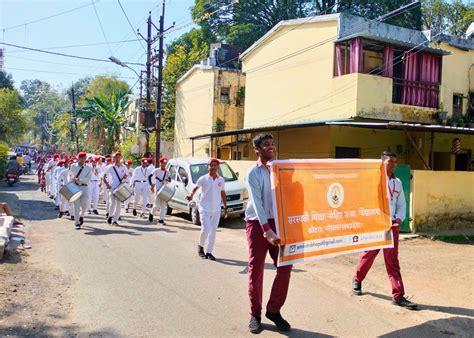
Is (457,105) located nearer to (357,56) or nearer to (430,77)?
(430,77)

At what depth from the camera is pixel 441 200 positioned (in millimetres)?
11789

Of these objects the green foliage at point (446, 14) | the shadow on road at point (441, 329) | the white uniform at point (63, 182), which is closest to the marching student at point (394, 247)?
the shadow on road at point (441, 329)

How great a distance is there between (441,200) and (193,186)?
6700 millimetres

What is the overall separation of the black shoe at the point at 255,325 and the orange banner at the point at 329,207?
0.68 meters

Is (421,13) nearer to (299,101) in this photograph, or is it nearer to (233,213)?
(299,101)

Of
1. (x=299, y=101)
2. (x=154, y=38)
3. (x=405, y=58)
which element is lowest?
(x=299, y=101)

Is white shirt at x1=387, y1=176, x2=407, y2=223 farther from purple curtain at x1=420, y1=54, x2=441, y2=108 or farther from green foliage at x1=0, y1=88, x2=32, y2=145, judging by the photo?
green foliage at x1=0, y1=88, x2=32, y2=145

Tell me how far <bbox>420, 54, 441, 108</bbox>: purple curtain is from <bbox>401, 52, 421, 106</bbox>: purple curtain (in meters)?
0.37

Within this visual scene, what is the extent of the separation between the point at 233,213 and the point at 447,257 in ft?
18.5

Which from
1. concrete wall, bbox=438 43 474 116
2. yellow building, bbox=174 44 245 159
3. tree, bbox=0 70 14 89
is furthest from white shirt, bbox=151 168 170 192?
tree, bbox=0 70 14 89

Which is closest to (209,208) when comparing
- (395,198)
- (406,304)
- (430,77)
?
(395,198)

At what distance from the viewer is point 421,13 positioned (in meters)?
33.9

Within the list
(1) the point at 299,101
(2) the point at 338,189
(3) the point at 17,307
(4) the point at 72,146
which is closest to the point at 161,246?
(3) the point at 17,307

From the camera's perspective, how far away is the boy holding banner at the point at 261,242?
4539 mm
